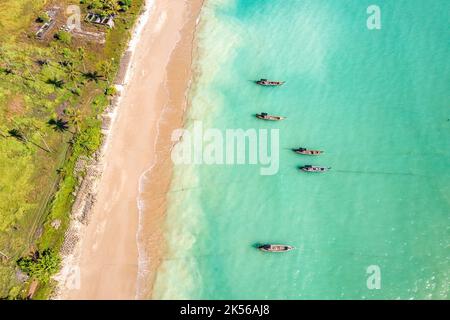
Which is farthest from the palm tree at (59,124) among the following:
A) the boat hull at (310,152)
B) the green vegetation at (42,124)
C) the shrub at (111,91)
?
the boat hull at (310,152)

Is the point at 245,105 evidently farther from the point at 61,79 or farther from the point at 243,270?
the point at 61,79

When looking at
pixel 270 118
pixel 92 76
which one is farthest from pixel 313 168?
pixel 92 76

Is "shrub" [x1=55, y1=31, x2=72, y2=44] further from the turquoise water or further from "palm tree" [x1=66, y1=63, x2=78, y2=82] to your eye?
the turquoise water

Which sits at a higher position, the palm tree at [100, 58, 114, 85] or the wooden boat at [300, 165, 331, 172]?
the palm tree at [100, 58, 114, 85]

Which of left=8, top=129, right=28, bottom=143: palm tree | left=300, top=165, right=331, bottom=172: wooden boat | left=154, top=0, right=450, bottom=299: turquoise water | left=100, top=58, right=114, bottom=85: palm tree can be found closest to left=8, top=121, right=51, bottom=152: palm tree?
left=8, top=129, right=28, bottom=143: palm tree

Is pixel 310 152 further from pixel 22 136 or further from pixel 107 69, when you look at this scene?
pixel 22 136
